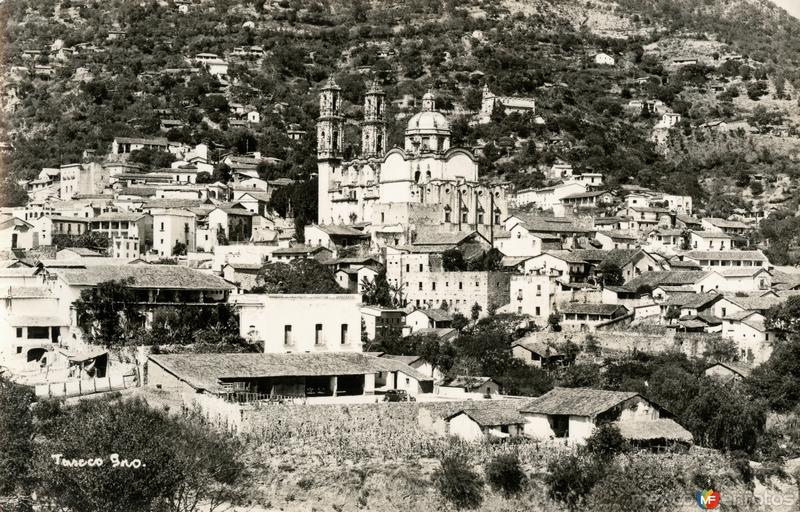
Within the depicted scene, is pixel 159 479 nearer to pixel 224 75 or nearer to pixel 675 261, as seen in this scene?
pixel 675 261

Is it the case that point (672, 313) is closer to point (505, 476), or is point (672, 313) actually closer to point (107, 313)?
point (505, 476)

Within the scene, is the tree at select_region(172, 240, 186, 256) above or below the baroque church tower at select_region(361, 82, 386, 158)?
below

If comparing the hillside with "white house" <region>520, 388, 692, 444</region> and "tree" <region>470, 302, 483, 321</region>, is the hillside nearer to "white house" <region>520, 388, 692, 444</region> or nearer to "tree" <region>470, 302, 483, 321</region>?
"tree" <region>470, 302, 483, 321</region>

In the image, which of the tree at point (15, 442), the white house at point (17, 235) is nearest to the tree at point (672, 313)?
the tree at point (15, 442)

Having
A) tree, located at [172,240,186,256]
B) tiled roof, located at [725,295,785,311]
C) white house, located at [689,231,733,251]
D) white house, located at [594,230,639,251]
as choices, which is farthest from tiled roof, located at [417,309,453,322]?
white house, located at [689,231,733,251]

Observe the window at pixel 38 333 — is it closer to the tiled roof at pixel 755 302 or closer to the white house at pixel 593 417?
the white house at pixel 593 417

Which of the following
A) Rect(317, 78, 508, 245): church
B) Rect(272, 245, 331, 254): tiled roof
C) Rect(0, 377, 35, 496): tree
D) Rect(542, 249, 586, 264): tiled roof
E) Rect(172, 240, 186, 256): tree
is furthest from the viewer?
Rect(172, 240, 186, 256): tree

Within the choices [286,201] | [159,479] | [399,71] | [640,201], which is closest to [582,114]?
[399,71]

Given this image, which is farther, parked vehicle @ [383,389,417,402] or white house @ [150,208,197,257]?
white house @ [150,208,197,257]
